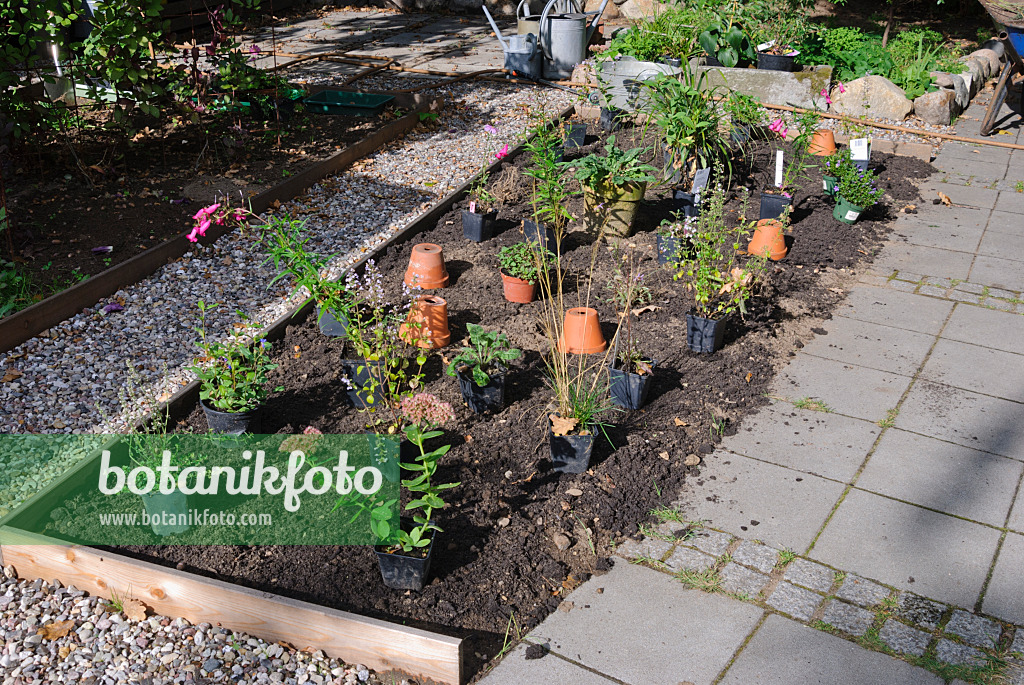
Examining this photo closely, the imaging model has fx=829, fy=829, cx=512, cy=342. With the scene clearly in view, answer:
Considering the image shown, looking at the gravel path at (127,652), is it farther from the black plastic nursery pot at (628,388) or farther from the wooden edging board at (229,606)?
the black plastic nursery pot at (628,388)

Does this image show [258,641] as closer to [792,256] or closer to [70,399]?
[70,399]

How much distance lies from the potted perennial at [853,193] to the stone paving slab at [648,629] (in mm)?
3683

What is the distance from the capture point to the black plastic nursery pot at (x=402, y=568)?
2686 mm

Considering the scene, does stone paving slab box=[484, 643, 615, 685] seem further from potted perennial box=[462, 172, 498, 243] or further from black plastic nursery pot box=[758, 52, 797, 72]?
black plastic nursery pot box=[758, 52, 797, 72]

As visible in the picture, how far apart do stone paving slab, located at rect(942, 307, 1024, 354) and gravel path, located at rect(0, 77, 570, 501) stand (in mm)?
3408

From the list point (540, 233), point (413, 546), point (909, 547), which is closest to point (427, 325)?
point (540, 233)

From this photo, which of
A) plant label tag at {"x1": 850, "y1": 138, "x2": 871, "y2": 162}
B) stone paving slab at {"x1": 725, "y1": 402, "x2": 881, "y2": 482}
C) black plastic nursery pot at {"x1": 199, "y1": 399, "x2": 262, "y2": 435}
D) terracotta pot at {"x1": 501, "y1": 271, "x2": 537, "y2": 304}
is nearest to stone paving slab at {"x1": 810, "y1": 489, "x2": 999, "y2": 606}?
stone paving slab at {"x1": 725, "y1": 402, "x2": 881, "y2": 482}

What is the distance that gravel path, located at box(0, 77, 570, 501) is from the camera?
12.2ft

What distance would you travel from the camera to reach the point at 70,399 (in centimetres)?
374

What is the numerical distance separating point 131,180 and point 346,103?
2411 mm

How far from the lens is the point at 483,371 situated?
143 inches

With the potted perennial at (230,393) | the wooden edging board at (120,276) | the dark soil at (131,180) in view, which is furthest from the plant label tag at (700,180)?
the potted perennial at (230,393)

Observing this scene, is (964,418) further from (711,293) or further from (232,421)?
(232,421)

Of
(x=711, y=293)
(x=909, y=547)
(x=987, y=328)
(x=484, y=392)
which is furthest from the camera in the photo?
(x=987, y=328)
